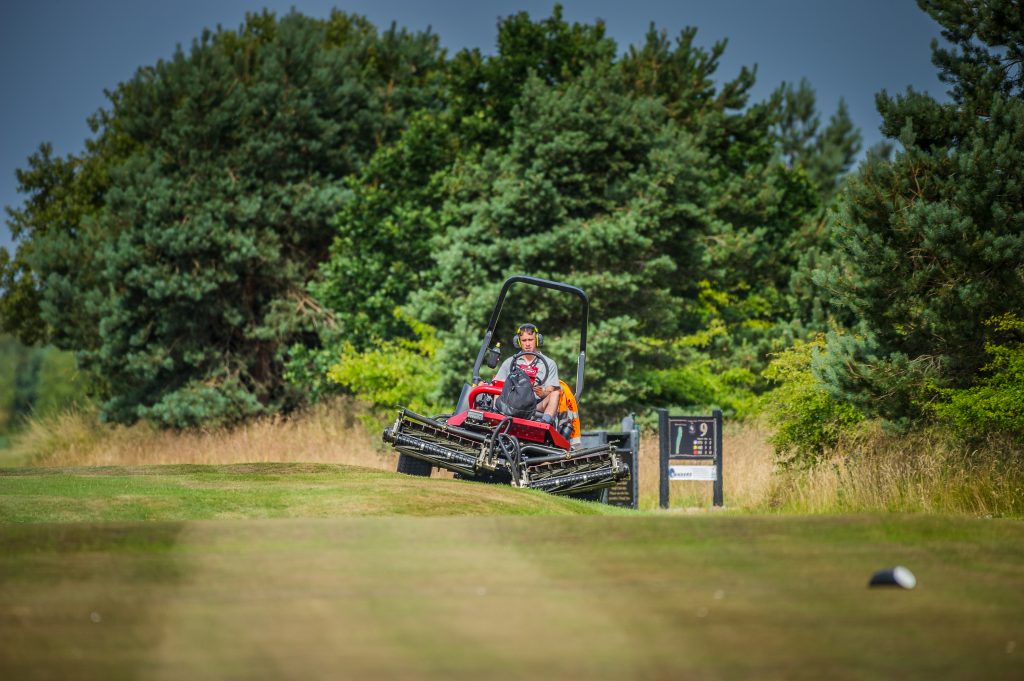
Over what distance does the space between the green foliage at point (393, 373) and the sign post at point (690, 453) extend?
13.3 metres

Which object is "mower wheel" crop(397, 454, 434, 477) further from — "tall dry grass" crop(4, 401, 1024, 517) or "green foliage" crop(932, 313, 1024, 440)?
"green foliage" crop(932, 313, 1024, 440)

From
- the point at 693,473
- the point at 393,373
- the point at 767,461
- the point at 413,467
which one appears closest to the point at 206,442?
the point at 393,373

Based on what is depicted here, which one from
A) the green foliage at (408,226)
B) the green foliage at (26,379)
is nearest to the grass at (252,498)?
the green foliage at (408,226)

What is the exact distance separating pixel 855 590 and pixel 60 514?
7.78m

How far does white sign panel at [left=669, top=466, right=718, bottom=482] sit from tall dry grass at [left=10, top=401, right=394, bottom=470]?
8.60m

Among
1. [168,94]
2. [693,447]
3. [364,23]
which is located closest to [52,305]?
[168,94]

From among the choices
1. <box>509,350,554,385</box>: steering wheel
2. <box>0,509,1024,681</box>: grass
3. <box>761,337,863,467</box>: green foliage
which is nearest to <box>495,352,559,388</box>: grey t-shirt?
<box>509,350,554,385</box>: steering wheel

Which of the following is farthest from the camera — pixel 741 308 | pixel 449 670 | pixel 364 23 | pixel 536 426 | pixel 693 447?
pixel 364 23

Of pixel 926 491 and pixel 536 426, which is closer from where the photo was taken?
pixel 926 491

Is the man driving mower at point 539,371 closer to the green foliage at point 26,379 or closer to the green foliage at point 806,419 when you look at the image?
the green foliage at point 806,419

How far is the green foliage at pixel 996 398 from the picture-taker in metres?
15.9

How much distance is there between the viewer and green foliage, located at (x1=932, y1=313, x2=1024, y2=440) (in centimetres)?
1585

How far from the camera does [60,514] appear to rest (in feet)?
36.8

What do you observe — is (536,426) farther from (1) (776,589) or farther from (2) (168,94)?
(2) (168,94)
